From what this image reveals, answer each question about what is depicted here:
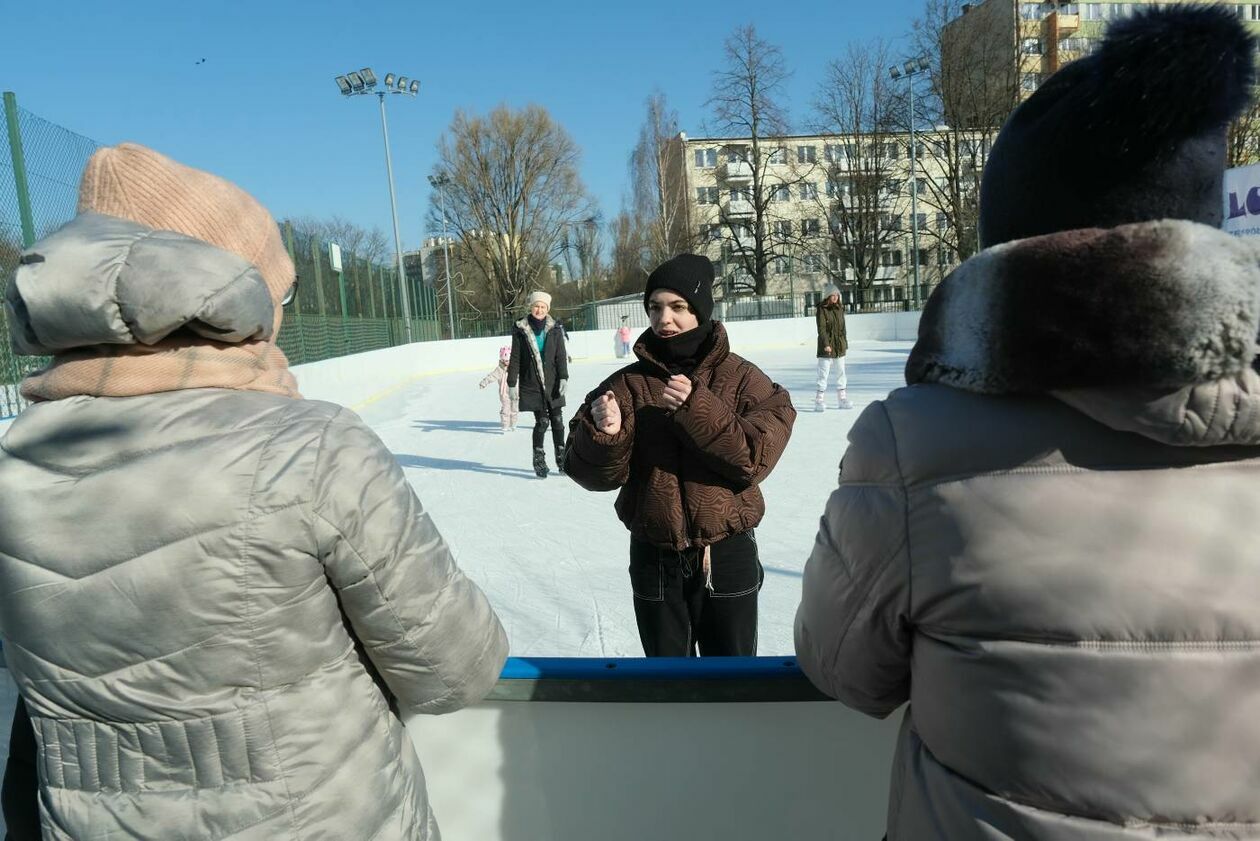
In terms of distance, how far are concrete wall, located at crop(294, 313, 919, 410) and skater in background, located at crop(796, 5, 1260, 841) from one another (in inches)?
438

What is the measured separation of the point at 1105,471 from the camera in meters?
0.82

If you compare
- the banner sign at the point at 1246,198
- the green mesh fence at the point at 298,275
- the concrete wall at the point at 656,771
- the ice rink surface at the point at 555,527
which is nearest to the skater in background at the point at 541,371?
the ice rink surface at the point at 555,527

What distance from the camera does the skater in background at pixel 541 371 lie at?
7.52m

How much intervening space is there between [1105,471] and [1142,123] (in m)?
0.33

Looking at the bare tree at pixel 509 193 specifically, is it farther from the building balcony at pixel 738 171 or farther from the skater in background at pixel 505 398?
the skater in background at pixel 505 398

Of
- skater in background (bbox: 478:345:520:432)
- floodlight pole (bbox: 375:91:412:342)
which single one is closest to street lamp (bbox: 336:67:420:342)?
floodlight pole (bbox: 375:91:412:342)

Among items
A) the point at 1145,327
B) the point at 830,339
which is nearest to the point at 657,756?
the point at 1145,327

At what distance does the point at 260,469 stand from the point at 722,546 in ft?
4.70

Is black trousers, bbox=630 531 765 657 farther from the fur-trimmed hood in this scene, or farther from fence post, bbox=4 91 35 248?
fence post, bbox=4 91 35 248

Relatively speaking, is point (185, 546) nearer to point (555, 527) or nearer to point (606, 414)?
point (606, 414)

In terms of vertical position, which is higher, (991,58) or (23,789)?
(991,58)

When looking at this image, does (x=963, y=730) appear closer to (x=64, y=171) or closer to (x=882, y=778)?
(x=882, y=778)

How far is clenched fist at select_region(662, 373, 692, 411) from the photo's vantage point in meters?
2.05

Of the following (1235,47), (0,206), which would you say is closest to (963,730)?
(1235,47)
